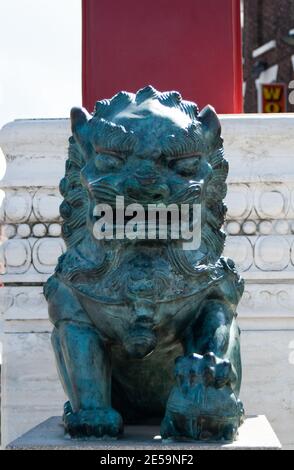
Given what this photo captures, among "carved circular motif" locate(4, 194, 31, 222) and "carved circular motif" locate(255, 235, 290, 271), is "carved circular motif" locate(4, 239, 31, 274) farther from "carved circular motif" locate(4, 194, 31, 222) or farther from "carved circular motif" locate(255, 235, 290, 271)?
"carved circular motif" locate(255, 235, 290, 271)

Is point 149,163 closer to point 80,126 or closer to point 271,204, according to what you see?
point 80,126

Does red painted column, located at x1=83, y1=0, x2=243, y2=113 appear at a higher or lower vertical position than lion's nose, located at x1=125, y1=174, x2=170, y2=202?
higher

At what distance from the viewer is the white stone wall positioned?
14.1ft

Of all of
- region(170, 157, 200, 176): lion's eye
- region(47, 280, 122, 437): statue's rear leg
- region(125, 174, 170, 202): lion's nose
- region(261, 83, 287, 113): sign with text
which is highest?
region(261, 83, 287, 113): sign with text

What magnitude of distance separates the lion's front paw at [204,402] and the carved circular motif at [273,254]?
168 centimetres

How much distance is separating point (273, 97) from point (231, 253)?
13983mm

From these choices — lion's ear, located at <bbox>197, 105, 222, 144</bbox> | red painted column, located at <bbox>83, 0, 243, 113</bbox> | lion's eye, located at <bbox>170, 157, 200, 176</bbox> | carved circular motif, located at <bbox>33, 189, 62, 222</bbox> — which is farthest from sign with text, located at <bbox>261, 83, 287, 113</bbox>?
lion's eye, located at <bbox>170, 157, 200, 176</bbox>

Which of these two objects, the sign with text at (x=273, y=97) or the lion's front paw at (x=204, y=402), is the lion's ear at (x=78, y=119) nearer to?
the lion's front paw at (x=204, y=402)

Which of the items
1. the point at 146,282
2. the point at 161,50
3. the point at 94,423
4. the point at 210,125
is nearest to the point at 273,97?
the point at 161,50

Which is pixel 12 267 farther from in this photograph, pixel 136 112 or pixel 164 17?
pixel 136 112

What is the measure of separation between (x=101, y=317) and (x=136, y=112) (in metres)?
0.55

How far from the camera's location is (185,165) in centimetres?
284

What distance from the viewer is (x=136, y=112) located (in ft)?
9.45
